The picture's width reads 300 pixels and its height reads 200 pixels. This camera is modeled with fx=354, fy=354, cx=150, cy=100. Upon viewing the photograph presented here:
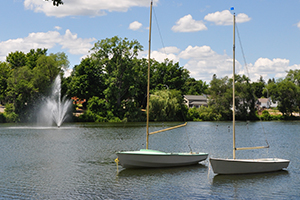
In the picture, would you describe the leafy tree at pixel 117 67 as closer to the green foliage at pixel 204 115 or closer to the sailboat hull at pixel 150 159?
the green foliage at pixel 204 115

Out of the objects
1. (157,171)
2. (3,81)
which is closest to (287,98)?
(3,81)

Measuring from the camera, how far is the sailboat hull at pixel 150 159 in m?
25.7

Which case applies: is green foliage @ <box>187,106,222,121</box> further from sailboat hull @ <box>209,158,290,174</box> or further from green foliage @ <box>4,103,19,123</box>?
sailboat hull @ <box>209,158,290,174</box>

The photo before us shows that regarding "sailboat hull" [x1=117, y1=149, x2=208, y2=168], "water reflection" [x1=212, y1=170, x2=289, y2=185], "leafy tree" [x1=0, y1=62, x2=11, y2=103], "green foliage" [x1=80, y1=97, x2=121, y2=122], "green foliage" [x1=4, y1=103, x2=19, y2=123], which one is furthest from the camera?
"green foliage" [x1=80, y1=97, x2=121, y2=122]

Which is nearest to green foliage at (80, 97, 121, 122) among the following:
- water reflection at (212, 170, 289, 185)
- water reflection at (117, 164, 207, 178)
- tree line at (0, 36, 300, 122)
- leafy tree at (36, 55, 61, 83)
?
tree line at (0, 36, 300, 122)

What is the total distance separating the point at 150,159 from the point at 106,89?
61883mm

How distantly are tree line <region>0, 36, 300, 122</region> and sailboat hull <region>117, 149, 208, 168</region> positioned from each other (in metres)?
55.6

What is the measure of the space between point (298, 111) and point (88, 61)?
6324 centimetres

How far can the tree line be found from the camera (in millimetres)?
78625

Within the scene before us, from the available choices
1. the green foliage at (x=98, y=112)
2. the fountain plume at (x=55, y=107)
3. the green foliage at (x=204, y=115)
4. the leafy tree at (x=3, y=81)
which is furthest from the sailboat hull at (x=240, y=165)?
the green foliage at (x=204, y=115)

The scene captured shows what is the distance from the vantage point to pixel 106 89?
86500 millimetres

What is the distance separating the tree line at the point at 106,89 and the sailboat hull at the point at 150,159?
5560 cm

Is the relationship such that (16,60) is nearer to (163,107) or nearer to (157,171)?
(163,107)

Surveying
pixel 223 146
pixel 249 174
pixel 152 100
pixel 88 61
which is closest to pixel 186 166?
pixel 249 174
